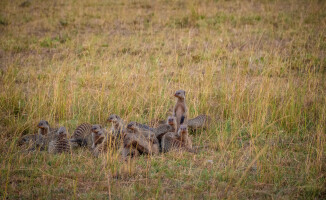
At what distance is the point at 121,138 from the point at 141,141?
37 cm

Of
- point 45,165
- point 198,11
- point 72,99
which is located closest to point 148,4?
point 198,11

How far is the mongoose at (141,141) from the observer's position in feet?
14.3

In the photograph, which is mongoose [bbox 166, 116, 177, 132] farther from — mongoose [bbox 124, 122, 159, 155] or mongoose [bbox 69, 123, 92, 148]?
mongoose [bbox 69, 123, 92, 148]

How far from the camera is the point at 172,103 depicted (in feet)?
21.3

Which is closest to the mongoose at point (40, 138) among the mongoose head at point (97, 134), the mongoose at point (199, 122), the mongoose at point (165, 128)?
the mongoose head at point (97, 134)

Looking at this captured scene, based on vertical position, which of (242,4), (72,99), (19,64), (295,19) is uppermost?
(242,4)

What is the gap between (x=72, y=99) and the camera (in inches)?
248

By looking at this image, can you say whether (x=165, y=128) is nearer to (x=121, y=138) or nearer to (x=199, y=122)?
(x=199, y=122)

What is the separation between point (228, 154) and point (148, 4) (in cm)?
1236

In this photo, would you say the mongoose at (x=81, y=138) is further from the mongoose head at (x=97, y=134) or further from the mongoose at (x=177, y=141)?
the mongoose at (x=177, y=141)

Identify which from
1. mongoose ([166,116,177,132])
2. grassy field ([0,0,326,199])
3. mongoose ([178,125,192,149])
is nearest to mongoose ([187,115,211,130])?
grassy field ([0,0,326,199])

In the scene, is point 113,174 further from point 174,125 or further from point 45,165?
point 174,125

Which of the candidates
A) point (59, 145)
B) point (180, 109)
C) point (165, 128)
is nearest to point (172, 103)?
point (180, 109)

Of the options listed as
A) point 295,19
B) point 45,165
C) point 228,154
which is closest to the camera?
point 45,165
